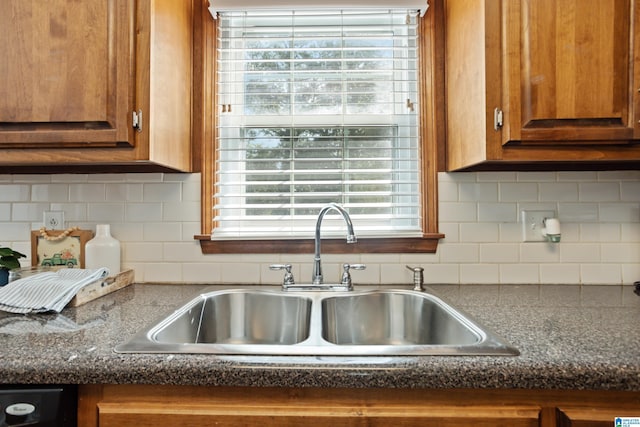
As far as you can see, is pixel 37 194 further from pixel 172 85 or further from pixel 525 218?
pixel 525 218

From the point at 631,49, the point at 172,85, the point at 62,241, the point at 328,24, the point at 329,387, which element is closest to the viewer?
the point at 329,387

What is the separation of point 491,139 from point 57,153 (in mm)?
1295

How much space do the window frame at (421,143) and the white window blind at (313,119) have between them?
4cm

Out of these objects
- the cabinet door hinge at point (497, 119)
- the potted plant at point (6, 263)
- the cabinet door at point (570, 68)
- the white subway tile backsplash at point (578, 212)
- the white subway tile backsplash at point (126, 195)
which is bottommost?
the potted plant at point (6, 263)

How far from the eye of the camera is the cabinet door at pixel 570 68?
1.05 m

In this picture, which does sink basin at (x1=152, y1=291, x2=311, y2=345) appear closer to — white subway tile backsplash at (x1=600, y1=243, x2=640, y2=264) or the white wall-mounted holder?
the white wall-mounted holder

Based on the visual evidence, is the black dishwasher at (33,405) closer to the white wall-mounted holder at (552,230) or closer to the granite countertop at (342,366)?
the granite countertop at (342,366)

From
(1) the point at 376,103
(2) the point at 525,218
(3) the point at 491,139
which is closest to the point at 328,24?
(1) the point at 376,103

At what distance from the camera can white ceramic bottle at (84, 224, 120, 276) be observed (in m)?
1.34

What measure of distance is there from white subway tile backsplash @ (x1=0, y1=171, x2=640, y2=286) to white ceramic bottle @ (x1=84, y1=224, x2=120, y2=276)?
68mm

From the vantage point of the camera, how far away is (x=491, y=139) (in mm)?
1075

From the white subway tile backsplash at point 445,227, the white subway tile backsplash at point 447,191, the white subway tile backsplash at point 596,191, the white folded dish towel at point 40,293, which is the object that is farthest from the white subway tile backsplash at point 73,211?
the white subway tile backsplash at point 596,191

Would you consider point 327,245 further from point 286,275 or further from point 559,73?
point 559,73

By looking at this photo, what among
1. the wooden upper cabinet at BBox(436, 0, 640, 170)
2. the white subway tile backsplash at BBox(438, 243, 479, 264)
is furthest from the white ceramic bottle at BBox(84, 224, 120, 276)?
the wooden upper cabinet at BBox(436, 0, 640, 170)
